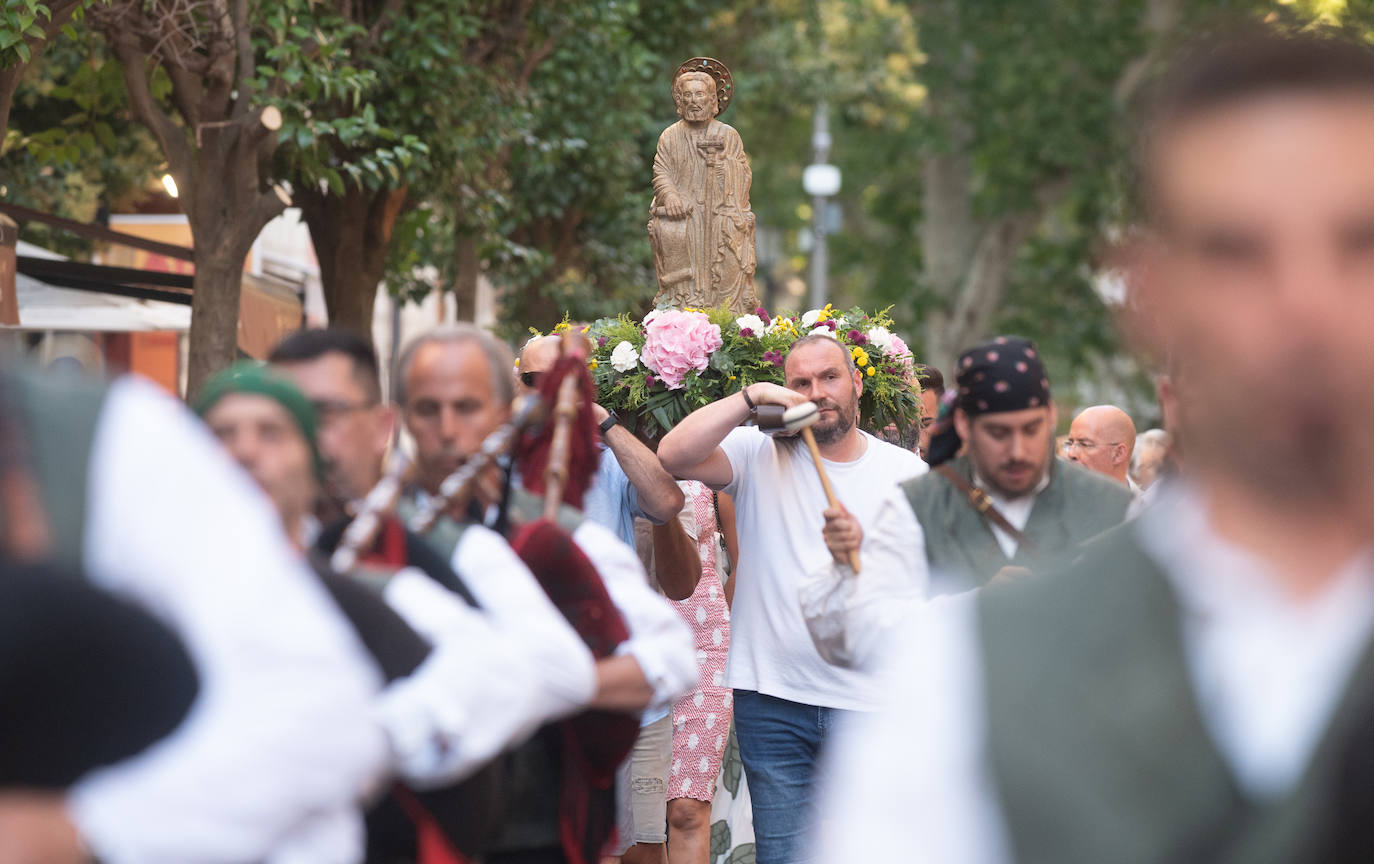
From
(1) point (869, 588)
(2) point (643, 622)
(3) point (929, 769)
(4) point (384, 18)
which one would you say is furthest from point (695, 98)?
(3) point (929, 769)

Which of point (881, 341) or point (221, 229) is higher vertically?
point (221, 229)

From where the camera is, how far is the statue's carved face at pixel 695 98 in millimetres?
8492

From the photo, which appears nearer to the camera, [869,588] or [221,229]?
[869,588]

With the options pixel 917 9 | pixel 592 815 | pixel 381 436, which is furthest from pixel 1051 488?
pixel 917 9

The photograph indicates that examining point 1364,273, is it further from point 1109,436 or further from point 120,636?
point 1109,436

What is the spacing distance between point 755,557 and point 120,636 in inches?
167

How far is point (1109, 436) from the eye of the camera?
7094 mm

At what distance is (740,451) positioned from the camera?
5836 millimetres

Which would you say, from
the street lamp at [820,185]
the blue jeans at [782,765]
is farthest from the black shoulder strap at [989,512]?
the street lamp at [820,185]

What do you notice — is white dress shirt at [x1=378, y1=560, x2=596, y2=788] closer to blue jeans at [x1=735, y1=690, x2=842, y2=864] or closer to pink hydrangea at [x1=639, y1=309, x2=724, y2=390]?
blue jeans at [x1=735, y1=690, x2=842, y2=864]

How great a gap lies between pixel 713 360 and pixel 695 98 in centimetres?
216

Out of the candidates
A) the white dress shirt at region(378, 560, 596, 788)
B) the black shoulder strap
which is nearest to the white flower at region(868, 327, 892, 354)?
the black shoulder strap

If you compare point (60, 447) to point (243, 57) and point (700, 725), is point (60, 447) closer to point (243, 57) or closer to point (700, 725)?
point (700, 725)

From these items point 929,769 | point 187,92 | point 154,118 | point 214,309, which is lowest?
point 929,769
